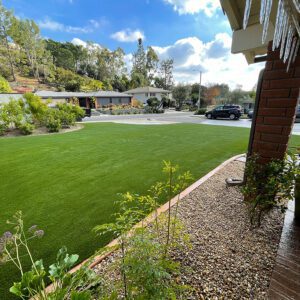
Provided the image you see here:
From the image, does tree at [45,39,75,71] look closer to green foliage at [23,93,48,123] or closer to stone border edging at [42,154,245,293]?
green foliage at [23,93,48,123]

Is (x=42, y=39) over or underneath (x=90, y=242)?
over

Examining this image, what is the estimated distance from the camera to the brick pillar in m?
2.01

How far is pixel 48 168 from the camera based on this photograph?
448 centimetres

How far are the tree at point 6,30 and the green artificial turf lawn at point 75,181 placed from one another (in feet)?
111

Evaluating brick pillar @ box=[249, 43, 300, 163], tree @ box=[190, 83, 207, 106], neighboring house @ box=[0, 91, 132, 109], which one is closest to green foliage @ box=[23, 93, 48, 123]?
brick pillar @ box=[249, 43, 300, 163]

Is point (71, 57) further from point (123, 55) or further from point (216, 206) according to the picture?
point (216, 206)

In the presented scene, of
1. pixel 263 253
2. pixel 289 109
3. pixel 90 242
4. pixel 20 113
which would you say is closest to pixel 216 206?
pixel 263 253

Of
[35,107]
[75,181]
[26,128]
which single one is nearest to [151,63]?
[35,107]

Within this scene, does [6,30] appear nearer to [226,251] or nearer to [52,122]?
[52,122]

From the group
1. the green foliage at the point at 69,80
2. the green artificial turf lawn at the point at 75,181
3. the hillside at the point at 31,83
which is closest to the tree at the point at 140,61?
the green foliage at the point at 69,80

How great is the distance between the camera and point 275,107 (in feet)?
7.02

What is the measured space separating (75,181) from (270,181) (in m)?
3.44

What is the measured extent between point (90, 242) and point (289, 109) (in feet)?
9.23

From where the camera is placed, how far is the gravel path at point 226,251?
4.55 ft
